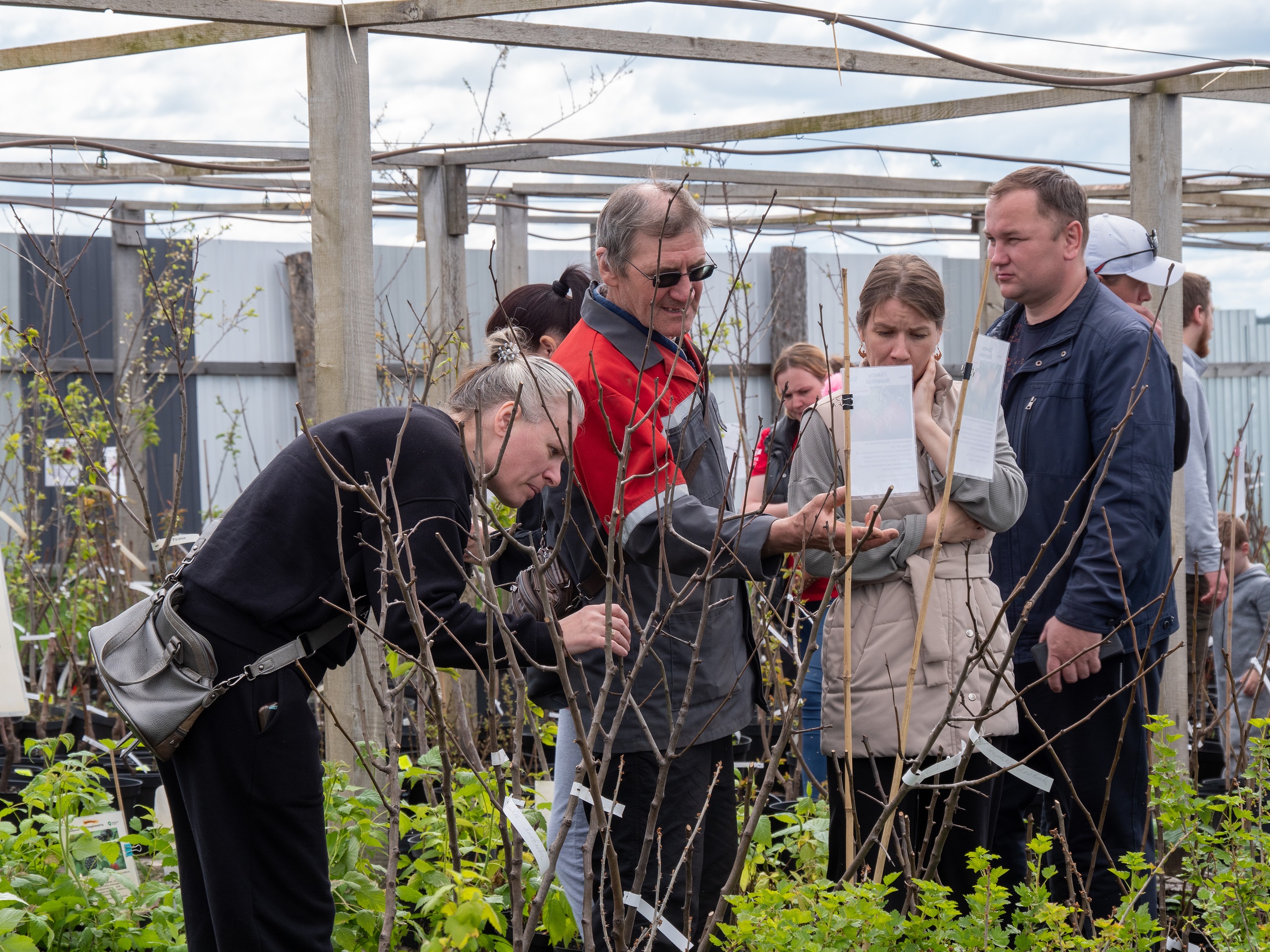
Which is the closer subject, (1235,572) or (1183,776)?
(1183,776)

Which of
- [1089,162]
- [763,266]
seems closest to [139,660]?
[1089,162]

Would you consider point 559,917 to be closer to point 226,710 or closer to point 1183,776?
point 226,710

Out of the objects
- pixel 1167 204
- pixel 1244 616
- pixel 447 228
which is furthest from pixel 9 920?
pixel 1244 616

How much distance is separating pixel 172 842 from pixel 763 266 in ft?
24.9

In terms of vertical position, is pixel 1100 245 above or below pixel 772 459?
above

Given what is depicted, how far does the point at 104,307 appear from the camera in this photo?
8.53 metres

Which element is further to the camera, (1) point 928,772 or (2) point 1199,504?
(2) point 1199,504

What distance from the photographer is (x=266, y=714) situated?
1947mm

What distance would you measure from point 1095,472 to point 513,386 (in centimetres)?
127

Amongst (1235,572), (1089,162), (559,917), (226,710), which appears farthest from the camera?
(1089,162)

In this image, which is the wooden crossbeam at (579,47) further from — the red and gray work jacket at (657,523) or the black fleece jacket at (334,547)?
the black fleece jacket at (334,547)

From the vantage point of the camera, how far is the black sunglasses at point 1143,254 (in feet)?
9.80

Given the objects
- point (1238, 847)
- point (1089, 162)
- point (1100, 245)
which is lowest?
point (1238, 847)

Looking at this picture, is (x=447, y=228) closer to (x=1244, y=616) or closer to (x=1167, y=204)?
(x=1167, y=204)
